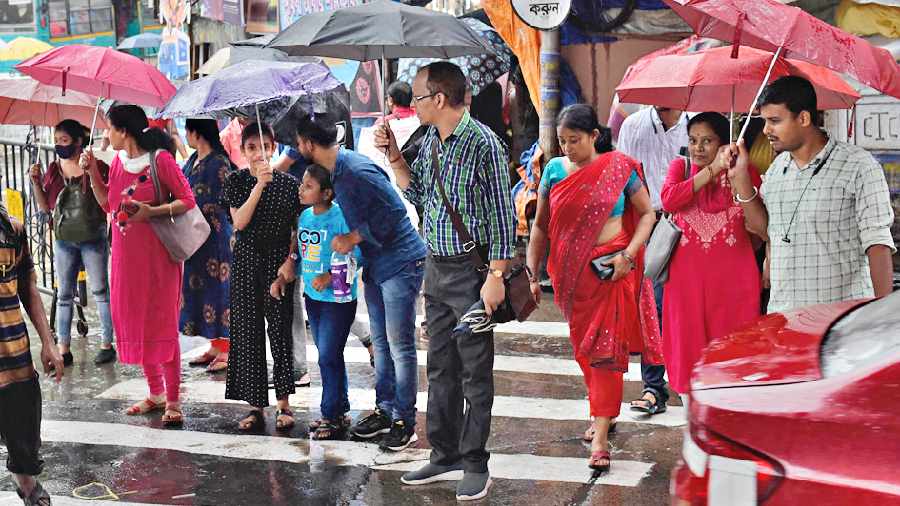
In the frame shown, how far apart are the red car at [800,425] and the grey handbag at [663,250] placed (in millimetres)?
2742

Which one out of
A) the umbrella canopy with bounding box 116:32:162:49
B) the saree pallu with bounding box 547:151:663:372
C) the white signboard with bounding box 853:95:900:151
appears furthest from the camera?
the umbrella canopy with bounding box 116:32:162:49

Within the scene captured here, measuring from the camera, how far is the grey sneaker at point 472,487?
571cm

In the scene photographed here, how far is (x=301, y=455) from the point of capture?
656 centimetres

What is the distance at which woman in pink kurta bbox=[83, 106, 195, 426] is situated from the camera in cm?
717

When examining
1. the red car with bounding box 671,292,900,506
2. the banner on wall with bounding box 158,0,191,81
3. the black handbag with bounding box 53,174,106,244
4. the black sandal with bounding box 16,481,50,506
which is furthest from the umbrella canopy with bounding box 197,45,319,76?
the banner on wall with bounding box 158,0,191,81

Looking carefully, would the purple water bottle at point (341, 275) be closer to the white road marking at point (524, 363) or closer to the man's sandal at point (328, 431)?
the man's sandal at point (328, 431)

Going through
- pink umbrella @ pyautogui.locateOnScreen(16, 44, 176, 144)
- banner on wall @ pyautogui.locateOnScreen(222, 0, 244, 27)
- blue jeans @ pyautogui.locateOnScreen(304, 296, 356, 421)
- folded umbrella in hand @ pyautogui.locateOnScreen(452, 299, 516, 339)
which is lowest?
blue jeans @ pyautogui.locateOnScreen(304, 296, 356, 421)

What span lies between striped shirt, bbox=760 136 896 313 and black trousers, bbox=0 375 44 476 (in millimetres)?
3313

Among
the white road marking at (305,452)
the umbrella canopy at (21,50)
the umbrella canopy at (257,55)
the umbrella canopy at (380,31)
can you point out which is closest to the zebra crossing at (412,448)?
the white road marking at (305,452)

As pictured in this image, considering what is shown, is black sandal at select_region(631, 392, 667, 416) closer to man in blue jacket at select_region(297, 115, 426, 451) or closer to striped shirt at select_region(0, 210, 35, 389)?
man in blue jacket at select_region(297, 115, 426, 451)

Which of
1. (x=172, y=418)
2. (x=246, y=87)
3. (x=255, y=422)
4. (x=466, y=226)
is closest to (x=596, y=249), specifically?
(x=466, y=226)

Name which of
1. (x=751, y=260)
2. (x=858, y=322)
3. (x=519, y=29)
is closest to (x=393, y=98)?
(x=519, y=29)

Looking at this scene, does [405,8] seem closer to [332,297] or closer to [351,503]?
[332,297]

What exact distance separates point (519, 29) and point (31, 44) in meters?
5.31
